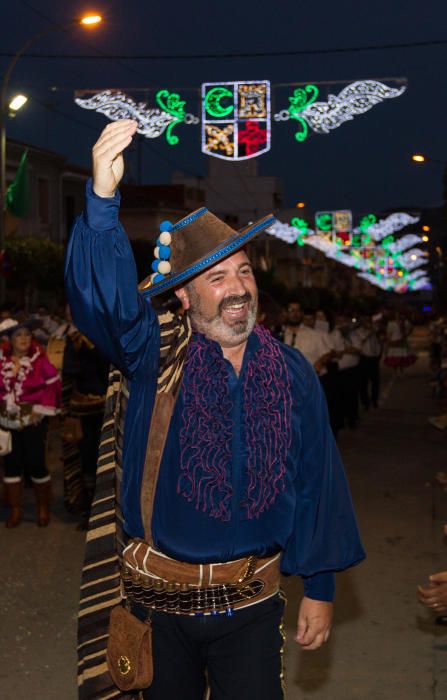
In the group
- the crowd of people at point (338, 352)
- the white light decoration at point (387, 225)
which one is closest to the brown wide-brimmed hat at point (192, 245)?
the crowd of people at point (338, 352)

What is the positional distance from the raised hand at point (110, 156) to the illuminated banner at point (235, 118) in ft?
48.9

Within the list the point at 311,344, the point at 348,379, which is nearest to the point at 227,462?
the point at 311,344

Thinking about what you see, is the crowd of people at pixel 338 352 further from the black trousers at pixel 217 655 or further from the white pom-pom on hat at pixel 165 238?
the black trousers at pixel 217 655

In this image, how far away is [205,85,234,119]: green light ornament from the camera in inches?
714

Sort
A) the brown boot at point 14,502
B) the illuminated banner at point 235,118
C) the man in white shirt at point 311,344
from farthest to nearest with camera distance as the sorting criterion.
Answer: the illuminated banner at point 235,118 < the man in white shirt at point 311,344 < the brown boot at point 14,502

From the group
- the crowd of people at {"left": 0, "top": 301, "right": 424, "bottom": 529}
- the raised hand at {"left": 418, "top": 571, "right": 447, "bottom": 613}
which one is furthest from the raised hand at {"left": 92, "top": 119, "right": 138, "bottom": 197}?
the crowd of people at {"left": 0, "top": 301, "right": 424, "bottom": 529}

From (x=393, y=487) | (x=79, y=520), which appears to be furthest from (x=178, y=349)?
(x=393, y=487)

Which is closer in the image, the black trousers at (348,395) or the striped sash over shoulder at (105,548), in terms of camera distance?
the striped sash over shoulder at (105,548)

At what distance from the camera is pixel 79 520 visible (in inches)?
386

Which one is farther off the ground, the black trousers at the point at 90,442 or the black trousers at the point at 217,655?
the black trousers at the point at 217,655

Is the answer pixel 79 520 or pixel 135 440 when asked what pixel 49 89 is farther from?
pixel 135 440

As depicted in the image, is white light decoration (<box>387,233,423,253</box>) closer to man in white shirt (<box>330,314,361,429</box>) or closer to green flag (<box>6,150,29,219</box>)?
green flag (<box>6,150,29,219</box>)

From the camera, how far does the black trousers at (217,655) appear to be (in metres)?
3.36

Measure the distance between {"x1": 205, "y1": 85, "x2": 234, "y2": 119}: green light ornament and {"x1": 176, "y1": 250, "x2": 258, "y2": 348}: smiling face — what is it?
15.0m
